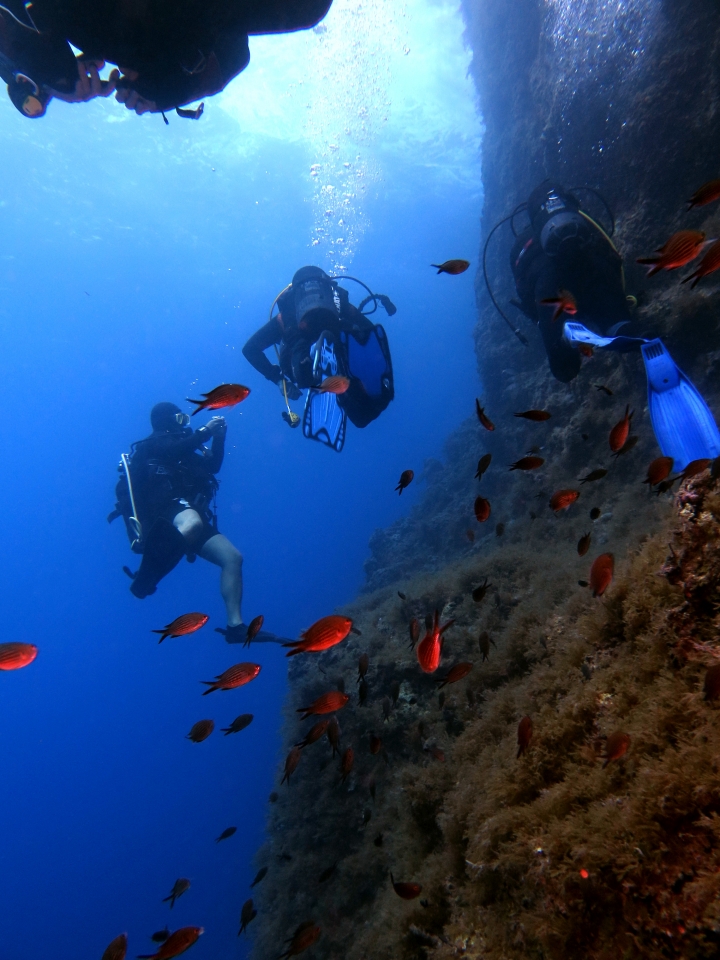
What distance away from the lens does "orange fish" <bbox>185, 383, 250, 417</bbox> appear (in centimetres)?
354

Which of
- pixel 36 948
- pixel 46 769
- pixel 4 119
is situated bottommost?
pixel 36 948

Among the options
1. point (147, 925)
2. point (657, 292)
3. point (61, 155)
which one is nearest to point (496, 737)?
point (657, 292)

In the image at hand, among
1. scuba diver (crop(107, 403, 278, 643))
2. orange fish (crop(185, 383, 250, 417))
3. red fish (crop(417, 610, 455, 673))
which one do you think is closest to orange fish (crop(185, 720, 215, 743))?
scuba diver (crop(107, 403, 278, 643))

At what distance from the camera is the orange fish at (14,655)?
11.6 feet

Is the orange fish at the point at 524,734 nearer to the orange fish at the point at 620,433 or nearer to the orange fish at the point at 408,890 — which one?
the orange fish at the point at 408,890

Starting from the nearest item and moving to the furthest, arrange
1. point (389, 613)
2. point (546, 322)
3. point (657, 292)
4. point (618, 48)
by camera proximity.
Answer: point (546, 322) < point (657, 292) < point (389, 613) < point (618, 48)

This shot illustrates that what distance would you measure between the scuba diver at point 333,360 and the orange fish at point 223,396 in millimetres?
2115

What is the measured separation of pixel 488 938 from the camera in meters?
1.90

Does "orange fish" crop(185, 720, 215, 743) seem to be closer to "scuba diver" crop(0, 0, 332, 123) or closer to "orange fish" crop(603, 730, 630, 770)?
"orange fish" crop(603, 730, 630, 770)

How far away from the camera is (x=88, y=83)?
171 inches

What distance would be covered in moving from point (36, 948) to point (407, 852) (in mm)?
53421

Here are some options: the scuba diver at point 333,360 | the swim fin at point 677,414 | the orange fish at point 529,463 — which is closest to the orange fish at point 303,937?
the orange fish at point 529,463

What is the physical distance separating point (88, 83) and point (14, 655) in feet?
18.7

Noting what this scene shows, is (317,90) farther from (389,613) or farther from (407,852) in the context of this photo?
(407,852)
